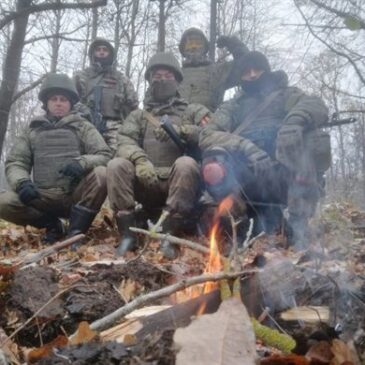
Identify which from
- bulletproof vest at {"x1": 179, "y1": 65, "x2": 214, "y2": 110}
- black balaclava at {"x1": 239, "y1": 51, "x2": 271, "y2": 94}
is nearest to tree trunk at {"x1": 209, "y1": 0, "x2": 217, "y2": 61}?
bulletproof vest at {"x1": 179, "y1": 65, "x2": 214, "y2": 110}

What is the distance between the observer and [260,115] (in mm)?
5832

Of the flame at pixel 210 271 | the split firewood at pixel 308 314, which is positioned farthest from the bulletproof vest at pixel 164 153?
the split firewood at pixel 308 314

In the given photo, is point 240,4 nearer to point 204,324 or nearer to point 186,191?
point 186,191

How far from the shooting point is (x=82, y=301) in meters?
2.29

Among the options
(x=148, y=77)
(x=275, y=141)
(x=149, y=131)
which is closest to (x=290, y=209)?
(x=275, y=141)

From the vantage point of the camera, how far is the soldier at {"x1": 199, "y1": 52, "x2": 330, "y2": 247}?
514cm

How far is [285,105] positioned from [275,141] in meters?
0.47

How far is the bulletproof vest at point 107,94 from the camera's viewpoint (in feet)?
25.5

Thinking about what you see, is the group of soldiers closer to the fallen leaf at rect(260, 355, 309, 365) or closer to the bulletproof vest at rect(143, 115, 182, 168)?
the bulletproof vest at rect(143, 115, 182, 168)

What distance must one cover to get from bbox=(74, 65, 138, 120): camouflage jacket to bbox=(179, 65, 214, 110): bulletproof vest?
872mm

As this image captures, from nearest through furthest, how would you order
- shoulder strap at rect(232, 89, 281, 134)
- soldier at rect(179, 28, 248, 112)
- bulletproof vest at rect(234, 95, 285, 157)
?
bulletproof vest at rect(234, 95, 285, 157), shoulder strap at rect(232, 89, 281, 134), soldier at rect(179, 28, 248, 112)

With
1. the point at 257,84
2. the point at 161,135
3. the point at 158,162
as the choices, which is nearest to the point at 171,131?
the point at 161,135

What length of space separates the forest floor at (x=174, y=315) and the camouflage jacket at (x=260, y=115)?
98.4 inches

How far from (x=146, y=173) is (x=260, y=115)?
62.3 inches
